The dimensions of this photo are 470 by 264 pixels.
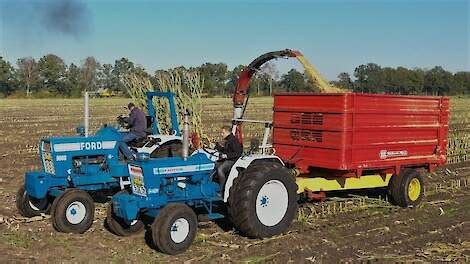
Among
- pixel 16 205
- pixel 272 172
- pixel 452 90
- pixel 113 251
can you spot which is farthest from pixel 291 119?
pixel 452 90

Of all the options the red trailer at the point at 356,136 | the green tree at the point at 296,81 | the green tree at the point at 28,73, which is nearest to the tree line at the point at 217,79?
the green tree at the point at 28,73

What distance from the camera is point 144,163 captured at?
23.9 feet

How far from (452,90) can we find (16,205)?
258 feet

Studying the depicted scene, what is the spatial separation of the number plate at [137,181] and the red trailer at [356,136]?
2605mm

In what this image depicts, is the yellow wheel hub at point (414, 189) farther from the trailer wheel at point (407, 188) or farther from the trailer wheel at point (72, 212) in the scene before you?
the trailer wheel at point (72, 212)

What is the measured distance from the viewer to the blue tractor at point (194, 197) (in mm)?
7039

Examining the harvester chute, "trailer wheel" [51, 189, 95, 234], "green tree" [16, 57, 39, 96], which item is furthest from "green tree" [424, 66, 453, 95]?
"trailer wheel" [51, 189, 95, 234]

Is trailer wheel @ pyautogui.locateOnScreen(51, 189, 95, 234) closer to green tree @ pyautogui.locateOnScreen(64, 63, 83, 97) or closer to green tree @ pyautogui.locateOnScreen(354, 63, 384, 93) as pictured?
green tree @ pyautogui.locateOnScreen(354, 63, 384, 93)

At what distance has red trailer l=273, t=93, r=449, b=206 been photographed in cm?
877

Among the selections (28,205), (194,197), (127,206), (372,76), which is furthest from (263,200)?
(372,76)

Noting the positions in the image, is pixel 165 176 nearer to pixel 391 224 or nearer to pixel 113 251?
pixel 113 251

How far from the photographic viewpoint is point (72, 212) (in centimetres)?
814

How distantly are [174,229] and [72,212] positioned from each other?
1.86 meters

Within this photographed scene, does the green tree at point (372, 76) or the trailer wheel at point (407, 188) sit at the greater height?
the green tree at point (372, 76)
